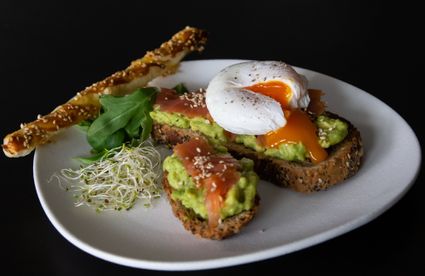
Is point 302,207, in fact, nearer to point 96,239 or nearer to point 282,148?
point 282,148

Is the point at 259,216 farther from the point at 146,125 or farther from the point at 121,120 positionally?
the point at 121,120

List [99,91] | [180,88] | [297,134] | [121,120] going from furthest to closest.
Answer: [180,88] < [99,91] < [121,120] < [297,134]

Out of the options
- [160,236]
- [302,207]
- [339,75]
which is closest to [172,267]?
[160,236]

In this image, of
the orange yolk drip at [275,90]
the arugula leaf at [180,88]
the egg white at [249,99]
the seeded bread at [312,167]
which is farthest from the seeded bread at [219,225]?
the arugula leaf at [180,88]

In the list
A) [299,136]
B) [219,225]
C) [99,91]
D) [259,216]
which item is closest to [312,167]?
[299,136]

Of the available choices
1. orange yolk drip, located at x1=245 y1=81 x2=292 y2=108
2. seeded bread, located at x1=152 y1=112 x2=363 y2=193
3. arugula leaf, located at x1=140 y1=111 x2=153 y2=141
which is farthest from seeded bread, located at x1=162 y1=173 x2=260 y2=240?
arugula leaf, located at x1=140 y1=111 x2=153 y2=141

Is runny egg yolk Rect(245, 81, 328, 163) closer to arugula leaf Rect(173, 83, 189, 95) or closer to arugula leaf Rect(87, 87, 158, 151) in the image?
arugula leaf Rect(87, 87, 158, 151)
